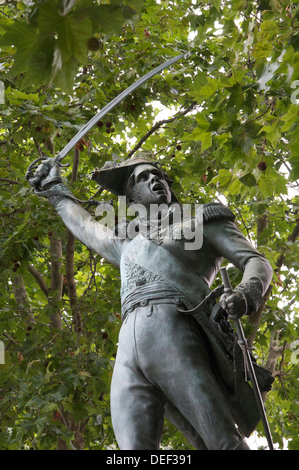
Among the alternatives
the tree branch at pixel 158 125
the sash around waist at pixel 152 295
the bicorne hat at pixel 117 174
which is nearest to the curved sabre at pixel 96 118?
the bicorne hat at pixel 117 174

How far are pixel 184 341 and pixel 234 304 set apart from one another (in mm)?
373

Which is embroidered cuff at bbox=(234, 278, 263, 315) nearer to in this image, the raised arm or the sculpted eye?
the raised arm

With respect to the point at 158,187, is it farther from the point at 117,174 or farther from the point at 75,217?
the point at 75,217

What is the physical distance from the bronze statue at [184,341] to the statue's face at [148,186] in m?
0.26

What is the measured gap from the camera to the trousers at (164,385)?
11.6 feet

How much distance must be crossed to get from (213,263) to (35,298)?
22.4 ft

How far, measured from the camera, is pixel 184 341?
3736mm

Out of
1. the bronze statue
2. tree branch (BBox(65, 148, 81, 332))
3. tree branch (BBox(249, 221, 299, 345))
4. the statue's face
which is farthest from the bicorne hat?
tree branch (BBox(65, 148, 81, 332))

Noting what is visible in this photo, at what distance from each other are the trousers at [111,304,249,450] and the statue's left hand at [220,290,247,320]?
311 millimetres

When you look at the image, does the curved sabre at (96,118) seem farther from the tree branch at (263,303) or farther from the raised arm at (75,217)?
the tree branch at (263,303)

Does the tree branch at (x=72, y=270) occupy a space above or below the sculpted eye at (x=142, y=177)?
above

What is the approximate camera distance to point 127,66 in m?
8.73

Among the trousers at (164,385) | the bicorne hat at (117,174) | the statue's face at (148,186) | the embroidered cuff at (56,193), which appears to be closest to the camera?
the trousers at (164,385)

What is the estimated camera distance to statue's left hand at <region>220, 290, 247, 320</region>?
3545 mm
